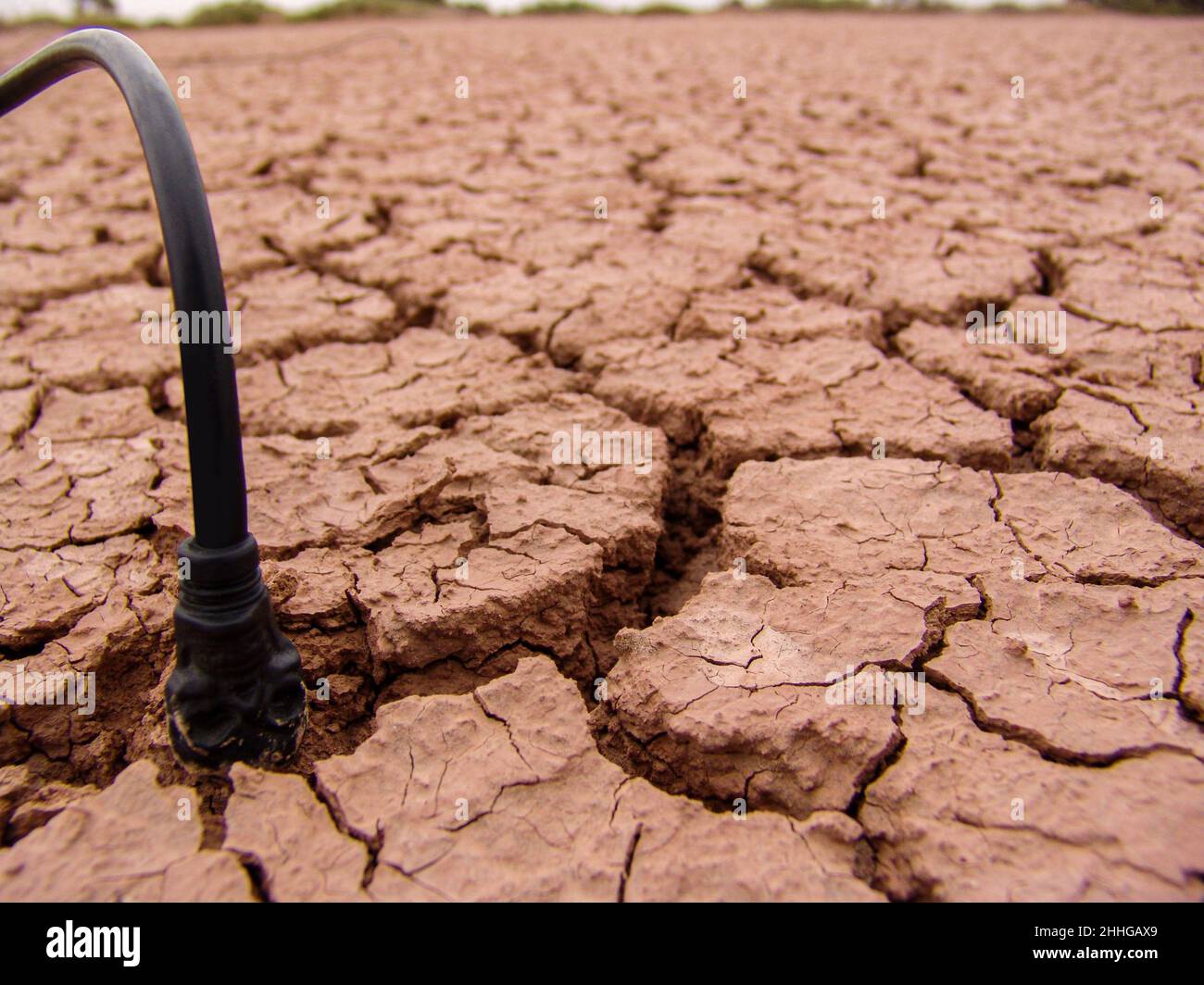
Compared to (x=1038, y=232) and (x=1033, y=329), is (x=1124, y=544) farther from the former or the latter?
(x=1038, y=232)

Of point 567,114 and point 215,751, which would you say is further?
point 567,114

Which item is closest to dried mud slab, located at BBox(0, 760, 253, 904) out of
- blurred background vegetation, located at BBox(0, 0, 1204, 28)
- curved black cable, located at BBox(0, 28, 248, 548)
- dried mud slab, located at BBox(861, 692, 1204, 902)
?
curved black cable, located at BBox(0, 28, 248, 548)

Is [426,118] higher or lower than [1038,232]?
higher

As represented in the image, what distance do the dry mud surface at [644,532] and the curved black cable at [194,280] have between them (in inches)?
15.7

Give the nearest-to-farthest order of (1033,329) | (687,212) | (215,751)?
(215,751), (1033,329), (687,212)

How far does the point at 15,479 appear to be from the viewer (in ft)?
5.76

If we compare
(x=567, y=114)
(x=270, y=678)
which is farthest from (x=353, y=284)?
(x=567, y=114)

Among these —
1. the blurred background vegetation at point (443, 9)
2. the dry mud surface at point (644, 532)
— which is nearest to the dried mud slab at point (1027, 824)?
the dry mud surface at point (644, 532)

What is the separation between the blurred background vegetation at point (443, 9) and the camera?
11008 mm

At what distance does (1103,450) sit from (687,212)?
1800mm

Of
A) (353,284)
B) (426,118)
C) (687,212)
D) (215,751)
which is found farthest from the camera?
(426,118)

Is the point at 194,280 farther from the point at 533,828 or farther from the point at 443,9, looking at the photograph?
the point at 443,9

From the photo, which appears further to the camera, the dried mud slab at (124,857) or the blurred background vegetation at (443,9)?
the blurred background vegetation at (443,9)

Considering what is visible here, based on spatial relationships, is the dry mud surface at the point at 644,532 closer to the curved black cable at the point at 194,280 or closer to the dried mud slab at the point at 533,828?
the dried mud slab at the point at 533,828
